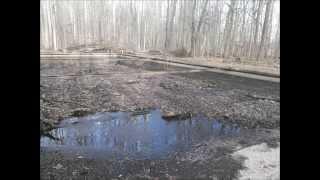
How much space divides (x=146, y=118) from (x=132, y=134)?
101mm

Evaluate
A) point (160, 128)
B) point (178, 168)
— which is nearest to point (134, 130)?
point (160, 128)

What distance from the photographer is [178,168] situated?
133 centimetres

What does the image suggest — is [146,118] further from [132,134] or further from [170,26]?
[170,26]

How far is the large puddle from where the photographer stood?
1.34 metres

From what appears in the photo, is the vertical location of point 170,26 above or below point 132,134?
above

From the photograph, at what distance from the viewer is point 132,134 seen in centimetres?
138

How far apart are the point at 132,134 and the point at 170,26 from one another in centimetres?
56

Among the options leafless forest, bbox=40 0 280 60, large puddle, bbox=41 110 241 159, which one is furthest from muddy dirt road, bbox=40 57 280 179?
leafless forest, bbox=40 0 280 60

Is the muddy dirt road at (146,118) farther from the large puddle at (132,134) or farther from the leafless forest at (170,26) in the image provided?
the leafless forest at (170,26)

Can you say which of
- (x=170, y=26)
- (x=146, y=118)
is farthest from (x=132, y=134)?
(x=170, y=26)

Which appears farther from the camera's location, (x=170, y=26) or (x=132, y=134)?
(x=170, y=26)

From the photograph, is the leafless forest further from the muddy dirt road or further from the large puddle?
the large puddle

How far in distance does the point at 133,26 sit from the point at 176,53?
250 mm

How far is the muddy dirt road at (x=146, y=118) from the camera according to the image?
1.31 meters
